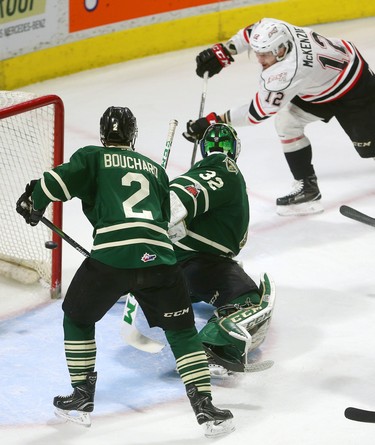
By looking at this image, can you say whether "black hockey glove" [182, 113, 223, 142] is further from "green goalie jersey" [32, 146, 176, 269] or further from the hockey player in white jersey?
"green goalie jersey" [32, 146, 176, 269]

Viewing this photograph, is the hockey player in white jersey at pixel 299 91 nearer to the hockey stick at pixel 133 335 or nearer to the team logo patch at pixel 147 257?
the hockey stick at pixel 133 335

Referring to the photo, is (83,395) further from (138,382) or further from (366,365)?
(366,365)

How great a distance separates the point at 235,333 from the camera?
3957 millimetres

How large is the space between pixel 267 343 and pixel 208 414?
754 mm

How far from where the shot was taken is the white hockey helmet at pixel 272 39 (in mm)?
5047

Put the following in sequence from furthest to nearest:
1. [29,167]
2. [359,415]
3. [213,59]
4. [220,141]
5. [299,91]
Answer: [213,59] → [299,91] → [29,167] → [220,141] → [359,415]

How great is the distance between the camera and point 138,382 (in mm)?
4008

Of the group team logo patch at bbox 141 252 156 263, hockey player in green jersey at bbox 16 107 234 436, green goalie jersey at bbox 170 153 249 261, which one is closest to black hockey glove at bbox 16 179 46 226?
hockey player in green jersey at bbox 16 107 234 436

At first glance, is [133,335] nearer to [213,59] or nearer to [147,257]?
[147,257]

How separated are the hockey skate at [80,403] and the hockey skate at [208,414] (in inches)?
11.8

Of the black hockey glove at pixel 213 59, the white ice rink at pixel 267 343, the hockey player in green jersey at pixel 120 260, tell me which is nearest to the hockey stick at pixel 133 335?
the white ice rink at pixel 267 343

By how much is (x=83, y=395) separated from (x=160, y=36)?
408 cm

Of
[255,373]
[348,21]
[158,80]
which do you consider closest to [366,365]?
[255,373]

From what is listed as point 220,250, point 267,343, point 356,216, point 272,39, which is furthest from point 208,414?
point 272,39
